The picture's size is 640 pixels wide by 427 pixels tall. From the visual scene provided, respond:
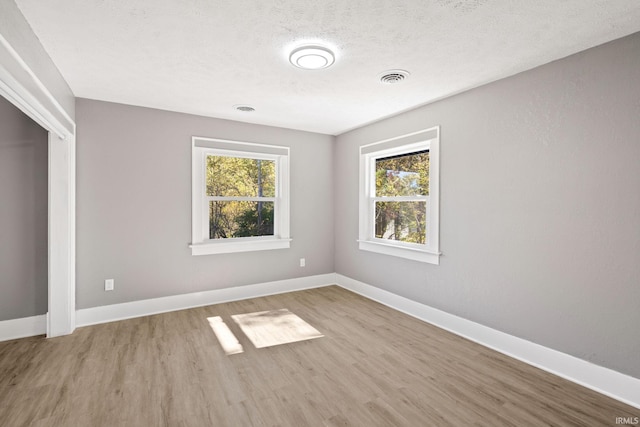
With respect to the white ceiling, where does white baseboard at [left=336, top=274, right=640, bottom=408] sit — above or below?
below

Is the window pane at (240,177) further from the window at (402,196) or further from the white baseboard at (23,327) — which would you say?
the white baseboard at (23,327)

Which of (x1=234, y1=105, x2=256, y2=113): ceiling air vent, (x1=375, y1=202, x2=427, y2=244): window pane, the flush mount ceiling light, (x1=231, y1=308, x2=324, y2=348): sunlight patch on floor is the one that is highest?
(x1=234, y1=105, x2=256, y2=113): ceiling air vent

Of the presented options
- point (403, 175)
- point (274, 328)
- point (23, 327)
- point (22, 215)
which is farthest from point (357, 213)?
point (23, 327)

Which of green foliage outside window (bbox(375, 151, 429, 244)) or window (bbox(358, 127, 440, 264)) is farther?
green foliage outside window (bbox(375, 151, 429, 244))

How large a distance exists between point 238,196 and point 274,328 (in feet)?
6.28

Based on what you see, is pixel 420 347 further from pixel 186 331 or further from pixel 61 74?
pixel 61 74

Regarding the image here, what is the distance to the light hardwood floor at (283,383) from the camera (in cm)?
191

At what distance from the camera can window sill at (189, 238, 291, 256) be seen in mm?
3959

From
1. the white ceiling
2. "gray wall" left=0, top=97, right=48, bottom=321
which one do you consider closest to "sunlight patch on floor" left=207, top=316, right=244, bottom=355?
"gray wall" left=0, top=97, right=48, bottom=321

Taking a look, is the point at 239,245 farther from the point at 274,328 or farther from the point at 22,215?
the point at 22,215

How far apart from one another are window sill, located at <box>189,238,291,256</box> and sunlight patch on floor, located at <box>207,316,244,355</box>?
876 millimetres

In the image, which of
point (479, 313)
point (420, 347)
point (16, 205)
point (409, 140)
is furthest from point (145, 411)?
point (409, 140)

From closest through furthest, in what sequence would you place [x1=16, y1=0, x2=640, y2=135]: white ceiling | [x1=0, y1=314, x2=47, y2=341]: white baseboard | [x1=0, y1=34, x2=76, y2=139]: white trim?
[x1=0, y1=34, x2=76, y2=139]: white trim → [x1=16, y1=0, x2=640, y2=135]: white ceiling → [x1=0, y1=314, x2=47, y2=341]: white baseboard

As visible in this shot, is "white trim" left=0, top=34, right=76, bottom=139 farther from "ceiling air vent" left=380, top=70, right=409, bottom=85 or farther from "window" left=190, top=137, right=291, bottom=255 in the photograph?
"ceiling air vent" left=380, top=70, right=409, bottom=85
